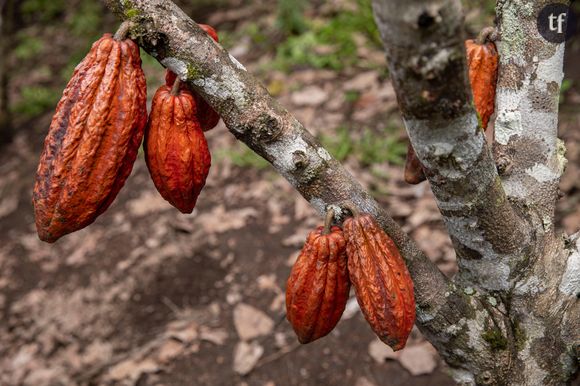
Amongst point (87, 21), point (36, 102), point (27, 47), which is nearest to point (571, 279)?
point (36, 102)

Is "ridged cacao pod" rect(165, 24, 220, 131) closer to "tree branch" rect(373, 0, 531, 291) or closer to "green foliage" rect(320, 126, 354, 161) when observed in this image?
"tree branch" rect(373, 0, 531, 291)

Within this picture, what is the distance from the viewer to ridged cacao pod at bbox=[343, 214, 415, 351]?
1.38 m

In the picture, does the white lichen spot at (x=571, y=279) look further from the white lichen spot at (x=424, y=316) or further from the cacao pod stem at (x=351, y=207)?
the cacao pod stem at (x=351, y=207)

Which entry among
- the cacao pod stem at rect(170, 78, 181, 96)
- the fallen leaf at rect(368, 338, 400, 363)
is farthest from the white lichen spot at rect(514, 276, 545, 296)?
the fallen leaf at rect(368, 338, 400, 363)

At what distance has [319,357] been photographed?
2.81m

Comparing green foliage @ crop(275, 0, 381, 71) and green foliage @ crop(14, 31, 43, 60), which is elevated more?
green foliage @ crop(275, 0, 381, 71)

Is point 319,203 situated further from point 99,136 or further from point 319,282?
point 99,136

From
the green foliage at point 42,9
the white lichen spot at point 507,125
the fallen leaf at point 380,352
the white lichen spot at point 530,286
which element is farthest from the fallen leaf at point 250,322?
the green foliage at point 42,9

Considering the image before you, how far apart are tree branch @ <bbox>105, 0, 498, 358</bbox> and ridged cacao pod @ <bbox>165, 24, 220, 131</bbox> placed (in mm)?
75

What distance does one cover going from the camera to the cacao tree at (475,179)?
131 cm

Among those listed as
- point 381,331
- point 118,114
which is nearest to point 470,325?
point 381,331

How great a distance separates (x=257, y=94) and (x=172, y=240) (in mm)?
2368
